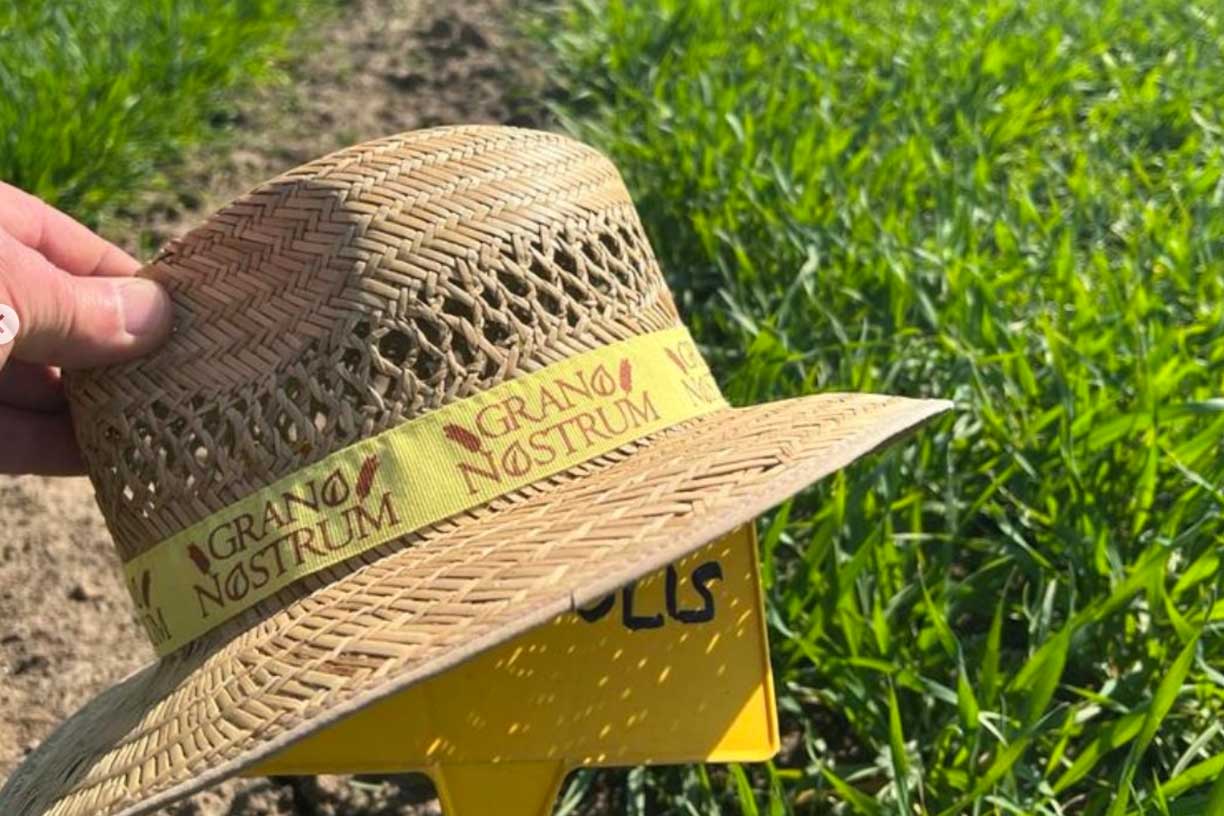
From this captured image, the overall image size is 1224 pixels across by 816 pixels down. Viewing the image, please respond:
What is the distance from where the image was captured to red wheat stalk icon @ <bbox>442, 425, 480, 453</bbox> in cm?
111

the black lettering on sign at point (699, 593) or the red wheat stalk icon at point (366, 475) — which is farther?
the black lettering on sign at point (699, 593)

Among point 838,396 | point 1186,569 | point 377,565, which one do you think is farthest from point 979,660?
point 377,565

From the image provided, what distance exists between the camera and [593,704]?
1190mm

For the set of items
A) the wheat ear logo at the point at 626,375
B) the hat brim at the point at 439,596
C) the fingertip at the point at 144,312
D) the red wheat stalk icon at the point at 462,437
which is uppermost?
the fingertip at the point at 144,312

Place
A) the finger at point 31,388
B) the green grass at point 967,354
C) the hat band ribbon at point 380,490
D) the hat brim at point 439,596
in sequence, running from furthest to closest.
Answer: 1. the finger at point 31,388
2. the green grass at point 967,354
3. the hat band ribbon at point 380,490
4. the hat brim at point 439,596

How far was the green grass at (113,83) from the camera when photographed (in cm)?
267

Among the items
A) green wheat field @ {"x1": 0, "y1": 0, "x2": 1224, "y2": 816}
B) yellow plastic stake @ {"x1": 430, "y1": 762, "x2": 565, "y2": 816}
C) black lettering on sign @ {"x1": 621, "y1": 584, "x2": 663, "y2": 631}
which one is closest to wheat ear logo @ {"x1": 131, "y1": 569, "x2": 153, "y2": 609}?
yellow plastic stake @ {"x1": 430, "y1": 762, "x2": 565, "y2": 816}

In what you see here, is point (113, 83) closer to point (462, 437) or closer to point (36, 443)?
point (36, 443)

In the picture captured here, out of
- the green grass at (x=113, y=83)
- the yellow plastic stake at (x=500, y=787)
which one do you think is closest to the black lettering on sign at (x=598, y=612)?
the yellow plastic stake at (x=500, y=787)

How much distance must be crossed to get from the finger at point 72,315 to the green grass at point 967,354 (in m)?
0.71

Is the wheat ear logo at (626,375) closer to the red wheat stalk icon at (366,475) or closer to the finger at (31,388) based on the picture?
the red wheat stalk icon at (366,475)

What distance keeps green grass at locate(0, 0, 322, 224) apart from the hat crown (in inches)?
62.1

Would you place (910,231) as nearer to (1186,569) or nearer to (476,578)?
(1186,569)

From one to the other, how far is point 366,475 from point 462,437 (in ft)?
0.28
